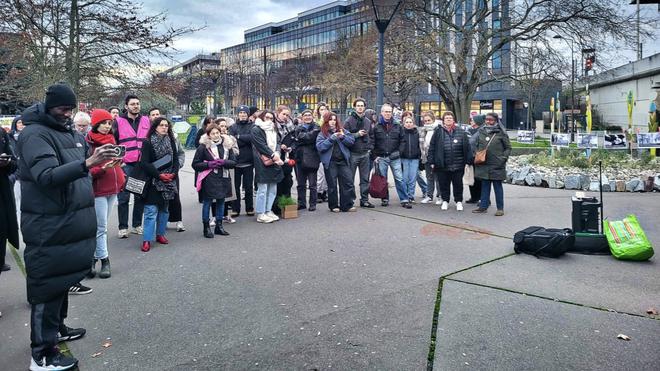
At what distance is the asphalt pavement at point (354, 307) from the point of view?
3742 millimetres

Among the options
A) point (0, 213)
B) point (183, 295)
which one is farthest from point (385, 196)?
point (0, 213)

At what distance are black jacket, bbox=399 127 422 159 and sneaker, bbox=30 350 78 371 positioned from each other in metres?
7.40

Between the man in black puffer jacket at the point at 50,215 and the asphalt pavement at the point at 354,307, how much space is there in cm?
39

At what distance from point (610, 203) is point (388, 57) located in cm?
1509

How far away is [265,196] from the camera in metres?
8.85

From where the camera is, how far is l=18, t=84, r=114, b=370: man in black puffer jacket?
3422mm

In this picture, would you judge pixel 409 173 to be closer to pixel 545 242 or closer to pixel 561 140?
pixel 545 242

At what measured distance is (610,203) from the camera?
10273 mm

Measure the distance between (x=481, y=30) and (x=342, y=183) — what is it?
15.2m

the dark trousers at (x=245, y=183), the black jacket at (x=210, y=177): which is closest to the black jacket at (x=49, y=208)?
the black jacket at (x=210, y=177)

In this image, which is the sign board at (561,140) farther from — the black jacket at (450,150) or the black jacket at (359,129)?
the black jacket at (359,129)

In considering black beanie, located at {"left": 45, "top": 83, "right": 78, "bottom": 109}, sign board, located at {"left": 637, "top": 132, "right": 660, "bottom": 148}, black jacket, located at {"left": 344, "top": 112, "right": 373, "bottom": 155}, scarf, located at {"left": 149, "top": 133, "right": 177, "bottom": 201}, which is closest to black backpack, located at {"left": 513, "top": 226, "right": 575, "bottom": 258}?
black jacket, located at {"left": 344, "top": 112, "right": 373, "bottom": 155}

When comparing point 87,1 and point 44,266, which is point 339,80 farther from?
point 44,266

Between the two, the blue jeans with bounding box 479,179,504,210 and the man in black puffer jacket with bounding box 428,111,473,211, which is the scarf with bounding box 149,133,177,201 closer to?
the man in black puffer jacket with bounding box 428,111,473,211
